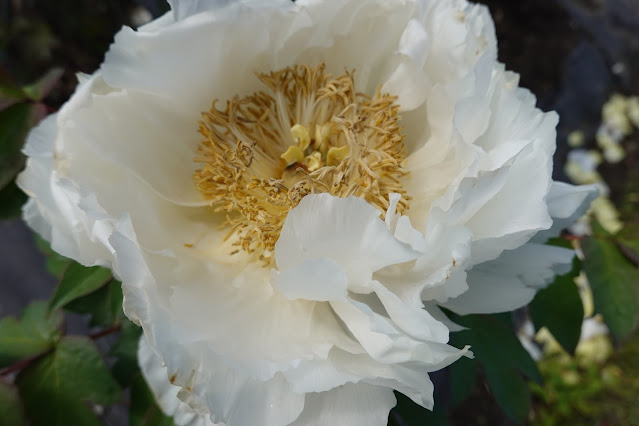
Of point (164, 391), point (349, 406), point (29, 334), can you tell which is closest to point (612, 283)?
point (349, 406)

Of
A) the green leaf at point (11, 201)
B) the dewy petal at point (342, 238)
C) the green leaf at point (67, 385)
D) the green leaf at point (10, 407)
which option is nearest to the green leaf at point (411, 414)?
the dewy petal at point (342, 238)

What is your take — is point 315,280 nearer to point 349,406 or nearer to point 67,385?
point 349,406

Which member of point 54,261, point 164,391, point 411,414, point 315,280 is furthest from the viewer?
point 54,261

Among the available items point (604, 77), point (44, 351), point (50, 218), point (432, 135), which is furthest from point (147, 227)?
point (604, 77)

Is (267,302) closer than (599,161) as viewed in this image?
Yes

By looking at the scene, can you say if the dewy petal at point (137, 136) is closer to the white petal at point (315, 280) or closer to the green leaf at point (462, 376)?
the white petal at point (315, 280)

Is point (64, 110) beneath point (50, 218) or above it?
above

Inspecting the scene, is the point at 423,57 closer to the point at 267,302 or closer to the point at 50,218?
the point at 267,302

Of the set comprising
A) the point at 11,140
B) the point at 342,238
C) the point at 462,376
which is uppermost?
the point at 342,238
